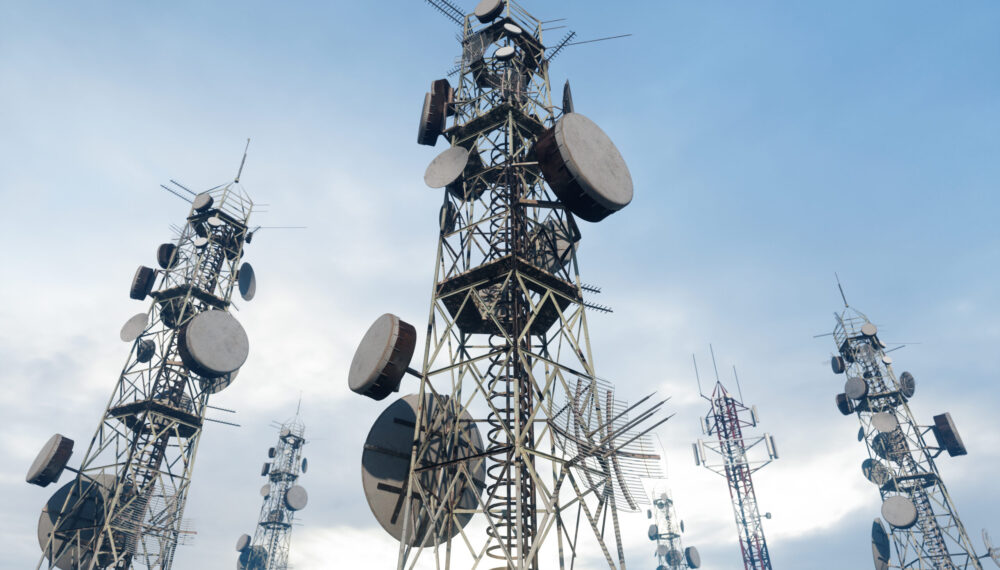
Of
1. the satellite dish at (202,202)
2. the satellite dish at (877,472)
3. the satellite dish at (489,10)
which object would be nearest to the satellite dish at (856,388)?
the satellite dish at (877,472)

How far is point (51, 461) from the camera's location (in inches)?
1538

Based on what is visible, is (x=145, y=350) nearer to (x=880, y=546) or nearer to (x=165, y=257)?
(x=165, y=257)

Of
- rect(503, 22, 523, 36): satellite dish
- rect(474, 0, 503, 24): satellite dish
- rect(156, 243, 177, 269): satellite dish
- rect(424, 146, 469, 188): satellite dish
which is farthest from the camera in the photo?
rect(156, 243, 177, 269): satellite dish

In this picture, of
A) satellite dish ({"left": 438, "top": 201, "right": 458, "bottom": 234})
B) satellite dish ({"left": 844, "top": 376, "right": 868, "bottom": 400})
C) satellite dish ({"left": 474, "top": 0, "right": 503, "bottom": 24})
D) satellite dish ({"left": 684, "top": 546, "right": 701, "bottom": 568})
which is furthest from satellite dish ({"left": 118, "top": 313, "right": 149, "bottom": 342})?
satellite dish ({"left": 684, "top": 546, "right": 701, "bottom": 568})

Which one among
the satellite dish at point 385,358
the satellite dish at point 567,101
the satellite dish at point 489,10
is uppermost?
the satellite dish at point 489,10

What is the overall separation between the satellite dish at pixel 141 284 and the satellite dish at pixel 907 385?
224 feet

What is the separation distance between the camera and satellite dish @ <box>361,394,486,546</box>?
23219 millimetres

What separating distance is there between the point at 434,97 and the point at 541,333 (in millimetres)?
12998

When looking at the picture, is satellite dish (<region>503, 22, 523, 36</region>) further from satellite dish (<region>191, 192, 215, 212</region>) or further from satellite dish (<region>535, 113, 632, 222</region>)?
satellite dish (<region>191, 192, 215, 212</region>)

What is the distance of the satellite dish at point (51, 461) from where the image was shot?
39.1 metres

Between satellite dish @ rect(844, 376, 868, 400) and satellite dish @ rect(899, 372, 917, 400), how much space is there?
10.8 feet

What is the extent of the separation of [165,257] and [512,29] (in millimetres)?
34856

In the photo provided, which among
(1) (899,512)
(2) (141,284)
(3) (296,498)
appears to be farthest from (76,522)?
(1) (899,512)

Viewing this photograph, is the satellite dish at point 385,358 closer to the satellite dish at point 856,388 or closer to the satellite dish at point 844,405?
the satellite dish at point 856,388
